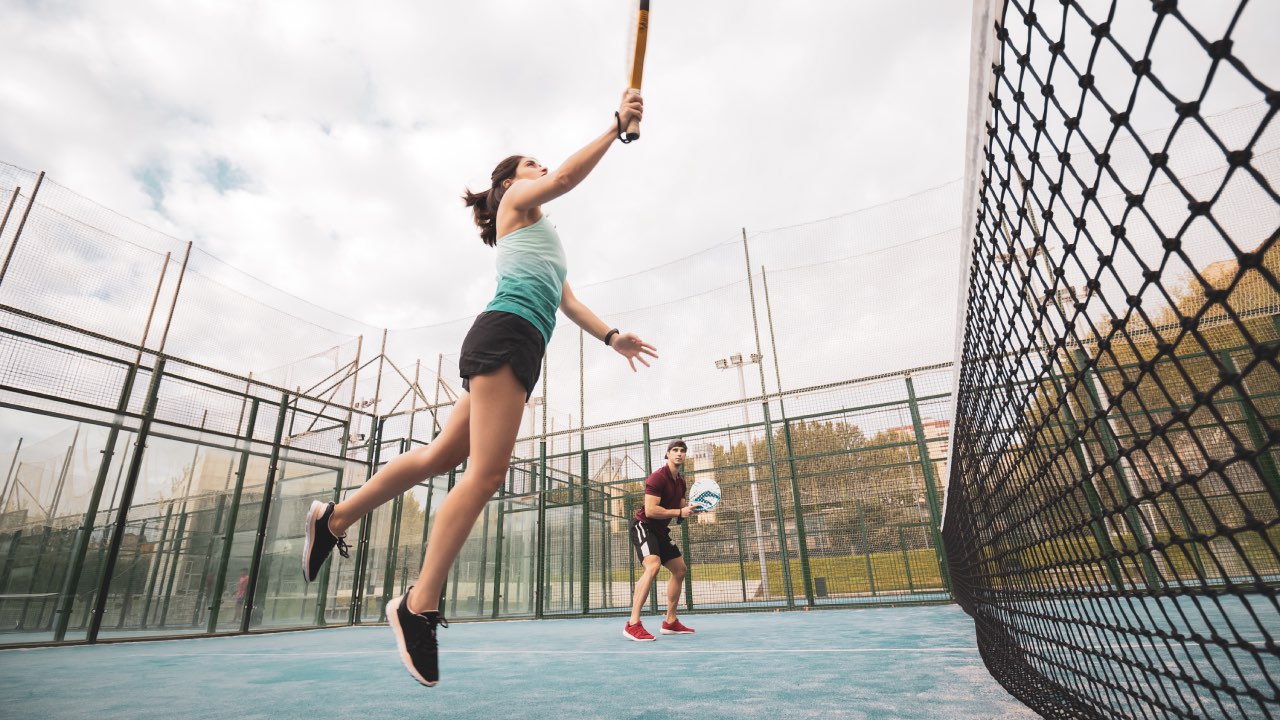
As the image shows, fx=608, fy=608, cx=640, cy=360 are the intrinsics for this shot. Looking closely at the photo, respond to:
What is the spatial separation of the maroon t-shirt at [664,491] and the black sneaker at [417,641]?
12.3ft

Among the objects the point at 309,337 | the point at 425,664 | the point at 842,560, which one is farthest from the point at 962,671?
the point at 309,337

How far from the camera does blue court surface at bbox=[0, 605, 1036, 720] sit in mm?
2252

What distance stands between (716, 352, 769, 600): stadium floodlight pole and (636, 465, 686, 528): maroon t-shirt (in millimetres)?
3183

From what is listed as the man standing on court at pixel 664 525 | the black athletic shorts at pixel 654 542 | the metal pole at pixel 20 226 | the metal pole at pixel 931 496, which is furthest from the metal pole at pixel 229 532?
the metal pole at pixel 931 496

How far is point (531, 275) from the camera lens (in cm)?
213

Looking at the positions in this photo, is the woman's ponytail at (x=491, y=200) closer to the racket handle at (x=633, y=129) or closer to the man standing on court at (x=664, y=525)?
the racket handle at (x=633, y=129)

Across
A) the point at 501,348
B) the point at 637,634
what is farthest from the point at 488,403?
the point at 637,634

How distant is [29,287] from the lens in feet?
23.2

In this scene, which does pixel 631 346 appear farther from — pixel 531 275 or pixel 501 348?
pixel 501 348

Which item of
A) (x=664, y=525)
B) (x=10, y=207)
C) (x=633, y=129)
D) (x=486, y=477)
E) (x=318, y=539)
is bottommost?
(x=318, y=539)

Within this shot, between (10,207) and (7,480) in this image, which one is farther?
(10,207)

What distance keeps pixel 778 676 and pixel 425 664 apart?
1761 millimetres

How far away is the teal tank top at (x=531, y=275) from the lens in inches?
81.0

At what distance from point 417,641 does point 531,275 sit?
1201 millimetres
